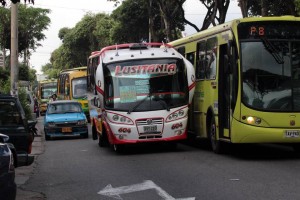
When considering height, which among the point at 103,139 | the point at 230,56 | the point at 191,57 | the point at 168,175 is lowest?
the point at 168,175

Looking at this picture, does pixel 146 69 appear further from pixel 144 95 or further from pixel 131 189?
pixel 131 189

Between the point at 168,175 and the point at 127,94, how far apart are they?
461 centimetres

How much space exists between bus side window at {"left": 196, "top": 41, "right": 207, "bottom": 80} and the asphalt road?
6.88ft

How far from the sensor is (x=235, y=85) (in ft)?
45.1

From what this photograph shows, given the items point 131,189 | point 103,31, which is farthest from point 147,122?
point 103,31

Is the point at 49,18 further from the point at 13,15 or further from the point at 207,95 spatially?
the point at 207,95

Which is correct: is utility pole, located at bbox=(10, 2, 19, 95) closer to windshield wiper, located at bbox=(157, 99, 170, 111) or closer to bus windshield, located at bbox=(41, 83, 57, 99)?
windshield wiper, located at bbox=(157, 99, 170, 111)

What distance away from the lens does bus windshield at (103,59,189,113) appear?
16.0 m

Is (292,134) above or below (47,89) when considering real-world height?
below

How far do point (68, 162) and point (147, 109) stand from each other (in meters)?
2.45

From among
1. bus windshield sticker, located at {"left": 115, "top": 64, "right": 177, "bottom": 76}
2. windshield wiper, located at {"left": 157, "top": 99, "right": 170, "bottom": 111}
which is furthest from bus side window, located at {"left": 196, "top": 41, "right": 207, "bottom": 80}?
windshield wiper, located at {"left": 157, "top": 99, "right": 170, "bottom": 111}


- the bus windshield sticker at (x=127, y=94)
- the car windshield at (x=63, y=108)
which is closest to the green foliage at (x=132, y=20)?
the car windshield at (x=63, y=108)

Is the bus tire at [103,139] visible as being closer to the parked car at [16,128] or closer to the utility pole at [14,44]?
the parked car at [16,128]

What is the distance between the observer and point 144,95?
16.0 m
